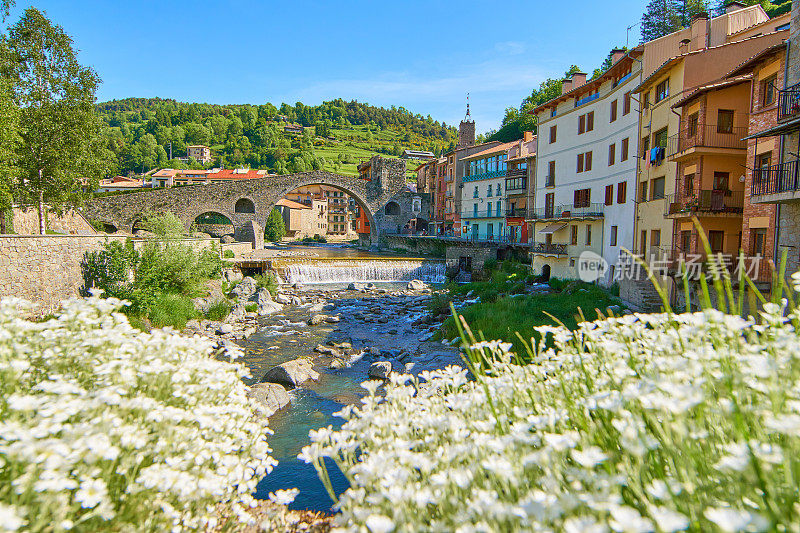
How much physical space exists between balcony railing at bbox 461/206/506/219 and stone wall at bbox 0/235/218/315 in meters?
29.0

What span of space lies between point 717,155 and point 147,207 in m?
46.9

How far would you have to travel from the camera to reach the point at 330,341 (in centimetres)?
1577

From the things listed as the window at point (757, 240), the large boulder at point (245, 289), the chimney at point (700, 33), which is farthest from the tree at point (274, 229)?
the window at point (757, 240)

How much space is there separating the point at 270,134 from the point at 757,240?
116547 mm

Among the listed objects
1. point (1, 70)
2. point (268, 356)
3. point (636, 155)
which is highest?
point (1, 70)

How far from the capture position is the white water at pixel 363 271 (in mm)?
30406

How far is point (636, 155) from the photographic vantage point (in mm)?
19188

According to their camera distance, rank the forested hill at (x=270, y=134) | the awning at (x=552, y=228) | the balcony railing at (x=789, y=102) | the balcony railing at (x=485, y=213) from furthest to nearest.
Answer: the forested hill at (x=270, y=134) → the balcony railing at (x=485, y=213) → the awning at (x=552, y=228) → the balcony railing at (x=789, y=102)

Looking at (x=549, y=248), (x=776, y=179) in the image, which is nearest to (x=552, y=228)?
(x=549, y=248)

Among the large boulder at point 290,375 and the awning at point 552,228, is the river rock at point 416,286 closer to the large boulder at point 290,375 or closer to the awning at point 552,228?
the awning at point 552,228

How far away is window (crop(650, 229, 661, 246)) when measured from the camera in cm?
1738

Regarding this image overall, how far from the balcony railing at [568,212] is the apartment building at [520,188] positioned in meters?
4.70

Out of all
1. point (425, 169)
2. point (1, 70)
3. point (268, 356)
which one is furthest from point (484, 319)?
point (425, 169)

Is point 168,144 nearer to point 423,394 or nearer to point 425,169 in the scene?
point 425,169
